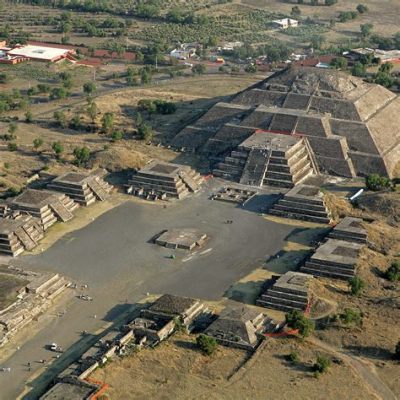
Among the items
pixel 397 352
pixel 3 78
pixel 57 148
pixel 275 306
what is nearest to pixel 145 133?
pixel 57 148

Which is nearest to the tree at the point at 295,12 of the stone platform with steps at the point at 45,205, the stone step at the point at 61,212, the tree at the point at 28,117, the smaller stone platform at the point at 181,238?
the tree at the point at 28,117

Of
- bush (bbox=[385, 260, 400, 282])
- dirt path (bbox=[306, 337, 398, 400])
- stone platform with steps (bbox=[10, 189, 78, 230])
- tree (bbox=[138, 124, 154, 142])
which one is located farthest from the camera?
tree (bbox=[138, 124, 154, 142])

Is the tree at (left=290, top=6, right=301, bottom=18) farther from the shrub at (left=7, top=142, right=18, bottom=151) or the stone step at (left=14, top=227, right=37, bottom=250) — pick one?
the stone step at (left=14, top=227, right=37, bottom=250)

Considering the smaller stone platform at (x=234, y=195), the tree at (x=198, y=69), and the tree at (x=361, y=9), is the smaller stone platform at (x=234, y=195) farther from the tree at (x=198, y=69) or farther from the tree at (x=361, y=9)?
the tree at (x=361, y=9)

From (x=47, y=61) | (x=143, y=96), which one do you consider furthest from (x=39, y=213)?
(x=47, y=61)

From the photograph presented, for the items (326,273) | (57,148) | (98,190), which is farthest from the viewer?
(57,148)

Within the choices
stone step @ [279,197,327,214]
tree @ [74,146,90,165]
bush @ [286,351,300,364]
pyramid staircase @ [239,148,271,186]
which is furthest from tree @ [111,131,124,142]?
bush @ [286,351,300,364]

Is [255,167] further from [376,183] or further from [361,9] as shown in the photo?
→ [361,9]
